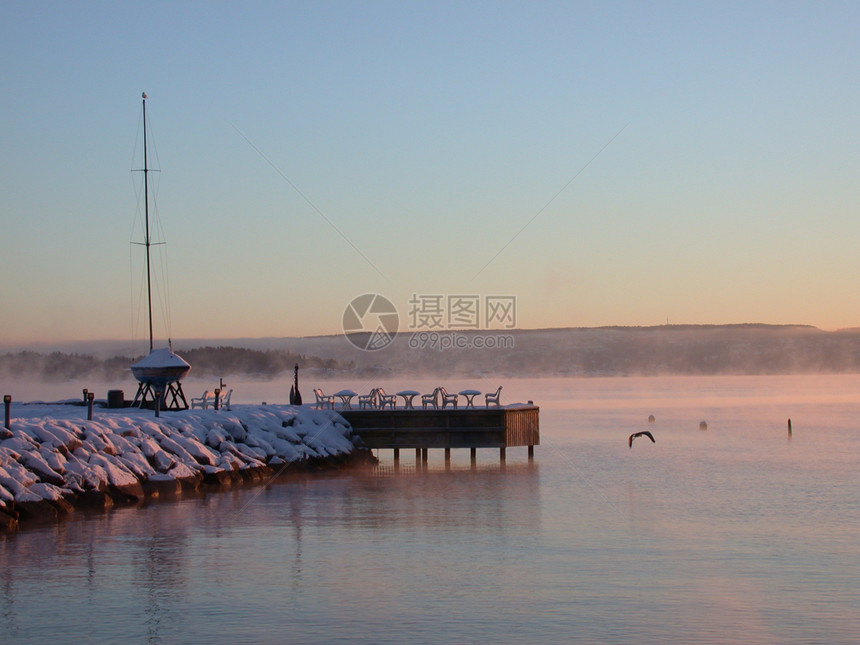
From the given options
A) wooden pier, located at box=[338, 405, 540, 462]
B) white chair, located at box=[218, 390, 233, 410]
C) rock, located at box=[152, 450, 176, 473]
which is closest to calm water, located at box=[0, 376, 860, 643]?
rock, located at box=[152, 450, 176, 473]

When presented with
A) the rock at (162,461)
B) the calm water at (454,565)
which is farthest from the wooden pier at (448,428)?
the rock at (162,461)

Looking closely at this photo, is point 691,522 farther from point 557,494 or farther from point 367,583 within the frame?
point 367,583

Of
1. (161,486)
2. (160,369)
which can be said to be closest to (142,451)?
(161,486)

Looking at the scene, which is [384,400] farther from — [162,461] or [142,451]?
[142,451]

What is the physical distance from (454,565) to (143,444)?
15.4m

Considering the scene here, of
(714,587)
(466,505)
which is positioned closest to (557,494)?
(466,505)

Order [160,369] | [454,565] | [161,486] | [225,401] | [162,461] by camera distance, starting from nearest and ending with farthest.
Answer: [454,565] → [161,486] → [162,461] → [160,369] → [225,401]

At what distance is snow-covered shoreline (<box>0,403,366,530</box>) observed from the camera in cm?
2750

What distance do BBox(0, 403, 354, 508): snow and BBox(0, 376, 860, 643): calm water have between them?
1.59m

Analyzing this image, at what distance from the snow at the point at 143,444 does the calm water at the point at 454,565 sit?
1590 millimetres

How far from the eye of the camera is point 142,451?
33.3 meters

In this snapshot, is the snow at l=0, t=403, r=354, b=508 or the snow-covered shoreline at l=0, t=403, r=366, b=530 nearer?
the snow-covered shoreline at l=0, t=403, r=366, b=530

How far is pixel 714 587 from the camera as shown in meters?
18.9

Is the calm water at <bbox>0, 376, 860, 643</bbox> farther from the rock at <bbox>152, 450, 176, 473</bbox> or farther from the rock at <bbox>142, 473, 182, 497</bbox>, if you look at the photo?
the rock at <bbox>152, 450, 176, 473</bbox>
